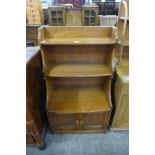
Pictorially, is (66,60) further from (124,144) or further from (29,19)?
(29,19)

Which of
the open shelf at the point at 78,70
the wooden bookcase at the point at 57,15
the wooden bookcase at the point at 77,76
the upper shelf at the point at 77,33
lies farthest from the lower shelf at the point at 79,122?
the wooden bookcase at the point at 57,15

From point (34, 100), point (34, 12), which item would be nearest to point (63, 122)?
point (34, 100)

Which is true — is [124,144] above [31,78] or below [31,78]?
below

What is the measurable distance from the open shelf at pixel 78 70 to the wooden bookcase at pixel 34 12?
1.94 metres

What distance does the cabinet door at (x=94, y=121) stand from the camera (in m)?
1.65

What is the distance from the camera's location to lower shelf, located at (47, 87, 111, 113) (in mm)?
1616

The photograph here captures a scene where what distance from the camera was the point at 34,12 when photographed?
313cm

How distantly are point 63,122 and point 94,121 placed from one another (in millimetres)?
336

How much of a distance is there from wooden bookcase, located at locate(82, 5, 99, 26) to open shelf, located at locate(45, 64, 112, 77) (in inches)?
61.2

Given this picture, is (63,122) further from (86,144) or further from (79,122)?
(86,144)

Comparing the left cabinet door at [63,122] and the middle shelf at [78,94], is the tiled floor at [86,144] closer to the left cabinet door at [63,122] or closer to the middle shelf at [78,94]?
the left cabinet door at [63,122]
